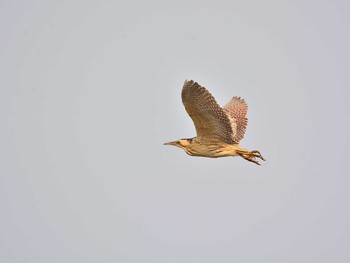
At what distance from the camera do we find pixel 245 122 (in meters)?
15.4

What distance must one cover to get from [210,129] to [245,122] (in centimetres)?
203

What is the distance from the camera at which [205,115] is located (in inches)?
515

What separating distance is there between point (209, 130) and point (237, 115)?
85.6 inches

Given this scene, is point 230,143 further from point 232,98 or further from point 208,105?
point 232,98

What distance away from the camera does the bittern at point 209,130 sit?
12617 millimetres

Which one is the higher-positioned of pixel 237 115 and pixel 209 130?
pixel 237 115

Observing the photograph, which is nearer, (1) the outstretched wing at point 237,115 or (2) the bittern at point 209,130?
(2) the bittern at point 209,130

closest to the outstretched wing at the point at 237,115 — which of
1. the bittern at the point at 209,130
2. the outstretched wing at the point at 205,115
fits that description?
the bittern at the point at 209,130

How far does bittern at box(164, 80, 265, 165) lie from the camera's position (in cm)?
1262

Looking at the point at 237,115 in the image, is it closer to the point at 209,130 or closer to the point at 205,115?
the point at 209,130

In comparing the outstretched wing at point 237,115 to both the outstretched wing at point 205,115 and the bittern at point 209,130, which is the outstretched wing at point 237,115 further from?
the outstretched wing at point 205,115

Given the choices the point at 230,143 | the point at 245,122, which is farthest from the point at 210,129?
the point at 245,122

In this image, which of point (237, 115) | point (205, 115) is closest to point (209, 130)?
point (205, 115)

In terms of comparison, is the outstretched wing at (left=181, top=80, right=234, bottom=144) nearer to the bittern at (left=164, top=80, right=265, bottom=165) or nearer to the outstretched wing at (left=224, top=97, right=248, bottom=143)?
the bittern at (left=164, top=80, right=265, bottom=165)
